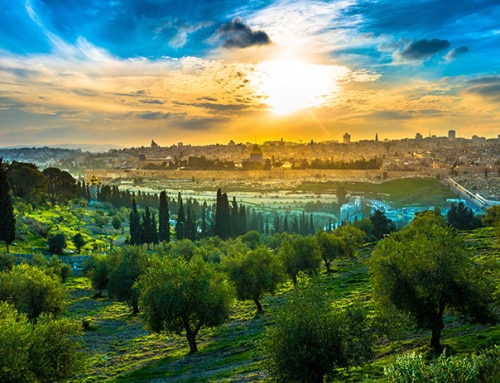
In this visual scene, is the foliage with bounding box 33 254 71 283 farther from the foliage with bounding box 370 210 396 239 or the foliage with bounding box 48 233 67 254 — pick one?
the foliage with bounding box 370 210 396 239

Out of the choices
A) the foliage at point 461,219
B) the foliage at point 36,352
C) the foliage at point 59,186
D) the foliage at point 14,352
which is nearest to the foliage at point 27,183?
the foliage at point 59,186

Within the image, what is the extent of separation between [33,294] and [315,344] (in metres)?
28.6

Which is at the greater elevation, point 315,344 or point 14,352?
point 315,344

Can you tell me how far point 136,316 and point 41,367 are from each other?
28454mm

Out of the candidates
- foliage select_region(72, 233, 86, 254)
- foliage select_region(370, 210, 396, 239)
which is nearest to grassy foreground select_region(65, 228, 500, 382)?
foliage select_region(72, 233, 86, 254)

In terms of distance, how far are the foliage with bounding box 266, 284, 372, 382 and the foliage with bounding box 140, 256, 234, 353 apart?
43.4ft

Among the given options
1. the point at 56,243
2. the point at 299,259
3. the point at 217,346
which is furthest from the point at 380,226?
the point at 217,346

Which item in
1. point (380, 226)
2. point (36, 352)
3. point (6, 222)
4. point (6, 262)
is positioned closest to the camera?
point (36, 352)

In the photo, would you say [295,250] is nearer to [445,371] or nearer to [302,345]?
[302,345]

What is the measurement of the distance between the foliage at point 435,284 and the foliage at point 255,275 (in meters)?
21.5

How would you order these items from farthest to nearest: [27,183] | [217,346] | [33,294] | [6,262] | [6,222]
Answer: [27,183] < [6,222] < [6,262] < [33,294] < [217,346]

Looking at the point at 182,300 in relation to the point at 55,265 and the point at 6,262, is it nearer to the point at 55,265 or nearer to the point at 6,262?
the point at 6,262

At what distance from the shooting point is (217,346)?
108 feet

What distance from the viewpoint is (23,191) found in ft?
337
